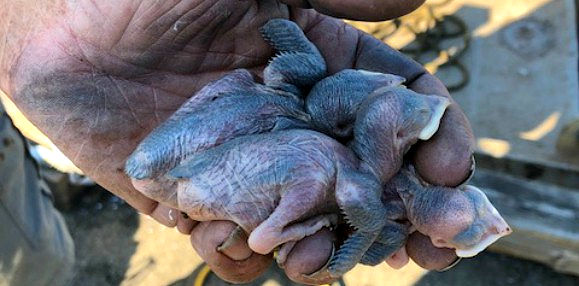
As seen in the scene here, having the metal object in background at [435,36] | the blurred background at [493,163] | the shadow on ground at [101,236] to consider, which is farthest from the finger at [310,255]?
the metal object in background at [435,36]

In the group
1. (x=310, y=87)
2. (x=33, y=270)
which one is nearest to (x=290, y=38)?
(x=310, y=87)

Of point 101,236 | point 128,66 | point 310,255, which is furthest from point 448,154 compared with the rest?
point 101,236

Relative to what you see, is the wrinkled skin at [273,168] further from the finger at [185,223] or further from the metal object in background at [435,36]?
the metal object in background at [435,36]

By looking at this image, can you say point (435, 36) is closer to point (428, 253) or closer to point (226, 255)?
point (428, 253)

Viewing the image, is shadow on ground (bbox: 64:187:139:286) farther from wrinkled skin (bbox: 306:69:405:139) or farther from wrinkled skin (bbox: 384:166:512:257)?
wrinkled skin (bbox: 384:166:512:257)

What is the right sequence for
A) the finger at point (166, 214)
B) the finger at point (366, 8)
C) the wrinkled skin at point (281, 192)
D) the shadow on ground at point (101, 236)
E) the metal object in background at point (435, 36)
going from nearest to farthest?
the finger at point (366, 8) < the wrinkled skin at point (281, 192) < the finger at point (166, 214) < the shadow on ground at point (101, 236) < the metal object in background at point (435, 36)

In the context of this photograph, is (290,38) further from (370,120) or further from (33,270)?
(33,270)
